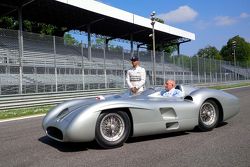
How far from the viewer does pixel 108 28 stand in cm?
3603

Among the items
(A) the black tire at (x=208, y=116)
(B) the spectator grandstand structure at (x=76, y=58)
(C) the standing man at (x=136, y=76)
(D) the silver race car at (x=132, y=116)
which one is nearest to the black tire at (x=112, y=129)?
(D) the silver race car at (x=132, y=116)

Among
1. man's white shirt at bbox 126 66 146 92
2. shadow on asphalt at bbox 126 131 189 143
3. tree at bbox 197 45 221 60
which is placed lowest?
shadow on asphalt at bbox 126 131 189 143

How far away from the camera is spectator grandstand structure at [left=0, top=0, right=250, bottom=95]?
632 inches

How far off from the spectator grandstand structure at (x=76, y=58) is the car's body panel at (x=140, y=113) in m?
9.63

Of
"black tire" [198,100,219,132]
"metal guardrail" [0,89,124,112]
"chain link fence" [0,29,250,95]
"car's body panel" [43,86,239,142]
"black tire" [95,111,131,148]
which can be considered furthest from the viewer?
"chain link fence" [0,29,250,95]

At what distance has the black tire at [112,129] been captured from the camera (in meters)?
5.09

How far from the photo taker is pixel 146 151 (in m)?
4.95

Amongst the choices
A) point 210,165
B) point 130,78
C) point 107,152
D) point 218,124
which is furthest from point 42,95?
point 210,165

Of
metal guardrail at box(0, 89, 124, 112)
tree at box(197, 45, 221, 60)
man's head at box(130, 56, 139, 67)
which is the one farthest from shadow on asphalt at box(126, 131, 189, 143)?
tree at box(197, 45, 221, 60)

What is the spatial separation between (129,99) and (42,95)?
10272mm

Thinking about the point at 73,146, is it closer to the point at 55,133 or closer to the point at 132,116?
the point at 55,133

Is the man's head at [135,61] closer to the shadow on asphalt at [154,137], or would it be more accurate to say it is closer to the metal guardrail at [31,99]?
the shadow on asphalt at [154,137]

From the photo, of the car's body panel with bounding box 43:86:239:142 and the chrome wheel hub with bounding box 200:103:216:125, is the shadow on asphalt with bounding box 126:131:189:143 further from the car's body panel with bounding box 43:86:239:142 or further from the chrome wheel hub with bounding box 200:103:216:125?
the chrome wheel hub with bounding box 200:103:216:125

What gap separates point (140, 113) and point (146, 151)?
72cm
